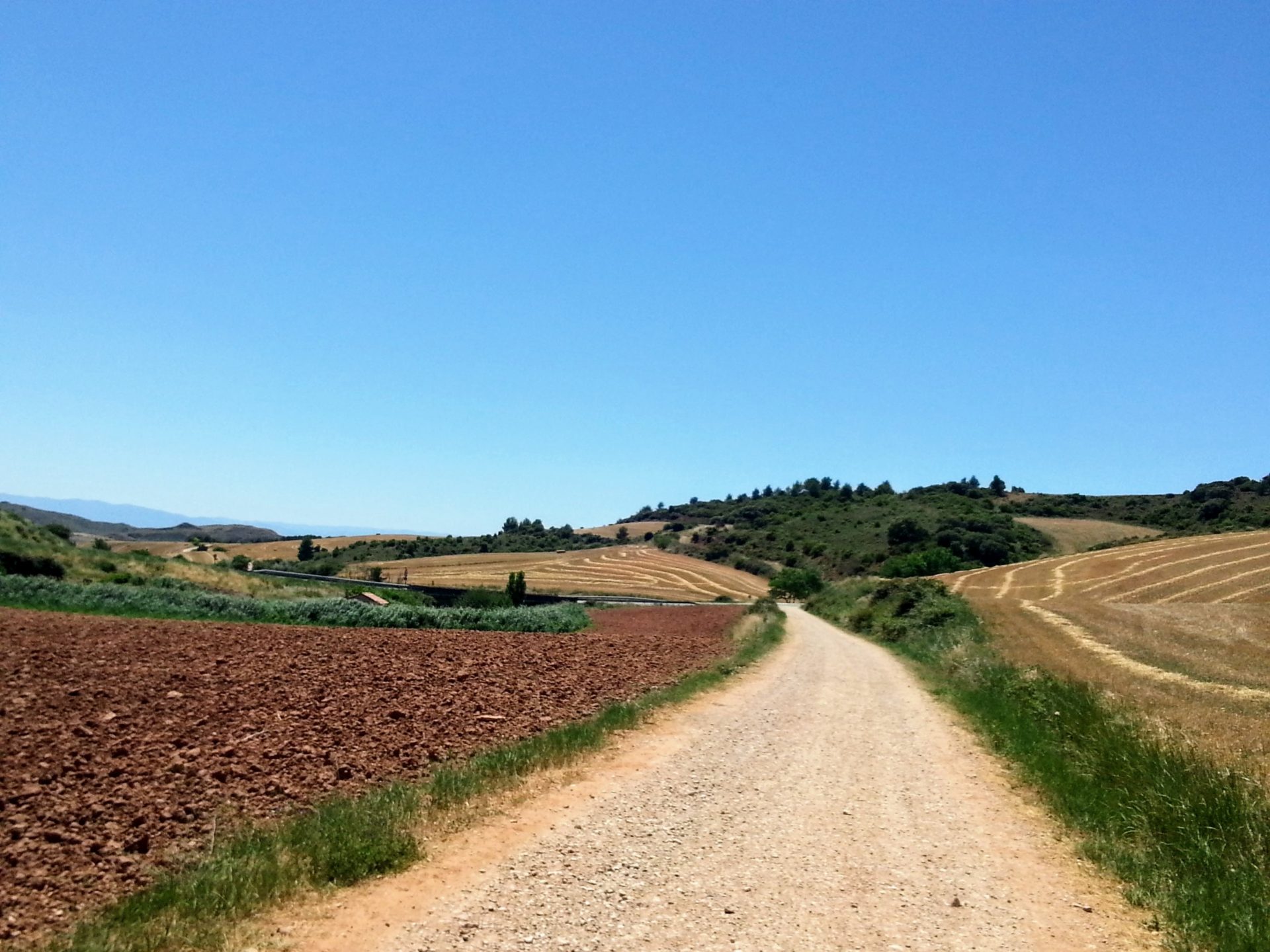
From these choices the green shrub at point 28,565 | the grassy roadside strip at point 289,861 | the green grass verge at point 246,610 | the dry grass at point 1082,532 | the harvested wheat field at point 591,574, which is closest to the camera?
the grassy roadside strip at point 289,861

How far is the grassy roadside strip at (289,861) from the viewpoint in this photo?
579cm

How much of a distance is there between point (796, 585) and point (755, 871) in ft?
338

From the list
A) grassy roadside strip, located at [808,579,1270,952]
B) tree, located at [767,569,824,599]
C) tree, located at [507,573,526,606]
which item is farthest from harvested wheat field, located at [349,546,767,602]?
grassy roadside strip, located at [808,579,1270,952]

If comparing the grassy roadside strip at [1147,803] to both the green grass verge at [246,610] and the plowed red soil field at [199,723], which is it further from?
the green grass verge at [246,610]

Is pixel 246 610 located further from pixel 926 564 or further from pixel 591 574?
pixel 926 564

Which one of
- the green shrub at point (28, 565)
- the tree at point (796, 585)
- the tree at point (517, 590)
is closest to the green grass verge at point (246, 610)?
the green shrub at point (28, 565)

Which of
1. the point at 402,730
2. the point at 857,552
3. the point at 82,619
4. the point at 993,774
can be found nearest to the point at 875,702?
the point at 993,774

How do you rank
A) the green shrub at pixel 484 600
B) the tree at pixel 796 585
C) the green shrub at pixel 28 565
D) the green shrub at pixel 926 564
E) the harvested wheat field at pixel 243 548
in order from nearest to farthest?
the green shrub at pixel 28 565 → the green shrub at pixel 484 600 → the green shrub at pixel 926 564 → the tree at pixel 796 585 → the harvested wheat field at pixel 243 548

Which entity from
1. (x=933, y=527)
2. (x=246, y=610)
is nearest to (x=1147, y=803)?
(x=246, y=610)

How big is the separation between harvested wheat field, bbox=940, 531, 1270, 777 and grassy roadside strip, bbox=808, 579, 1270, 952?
46.0 inches

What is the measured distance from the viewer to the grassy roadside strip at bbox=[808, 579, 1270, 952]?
289 inches

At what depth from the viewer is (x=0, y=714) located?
1149 cm

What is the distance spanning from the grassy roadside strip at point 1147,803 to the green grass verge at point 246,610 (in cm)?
2705

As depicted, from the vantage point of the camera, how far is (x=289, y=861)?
23.6ft
